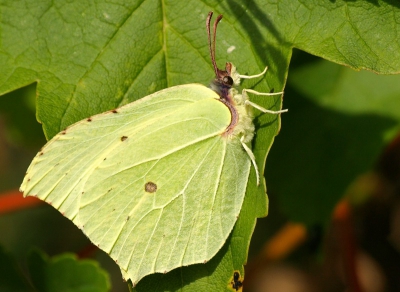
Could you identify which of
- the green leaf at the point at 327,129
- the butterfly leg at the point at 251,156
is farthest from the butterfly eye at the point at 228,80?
the green leaf at the point at 327,129

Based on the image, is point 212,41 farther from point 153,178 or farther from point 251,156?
point 153,178

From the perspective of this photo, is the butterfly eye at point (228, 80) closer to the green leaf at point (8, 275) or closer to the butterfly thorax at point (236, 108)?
the butterfly thorax at point (236, 108)

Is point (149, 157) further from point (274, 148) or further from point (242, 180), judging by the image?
point (274, 148)

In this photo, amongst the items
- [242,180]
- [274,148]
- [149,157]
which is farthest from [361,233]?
[149,157]

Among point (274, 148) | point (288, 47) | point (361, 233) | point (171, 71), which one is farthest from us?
point (361, 233)

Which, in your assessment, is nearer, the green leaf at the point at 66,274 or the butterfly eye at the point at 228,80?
the butterfly eye at the point at 228,80

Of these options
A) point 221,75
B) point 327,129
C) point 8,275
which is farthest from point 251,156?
point 8,275

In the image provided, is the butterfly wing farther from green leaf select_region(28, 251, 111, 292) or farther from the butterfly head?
green leaf select_region(28, 251, 111, 292)
